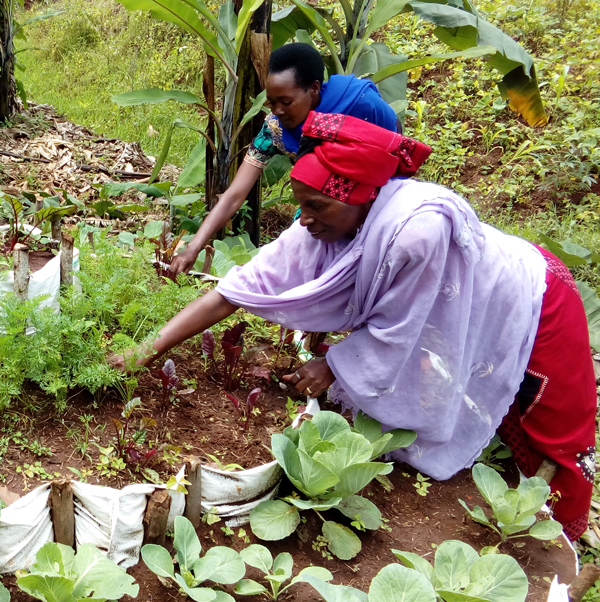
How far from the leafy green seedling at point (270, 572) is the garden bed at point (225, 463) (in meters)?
0.10

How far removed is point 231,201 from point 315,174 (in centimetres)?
117

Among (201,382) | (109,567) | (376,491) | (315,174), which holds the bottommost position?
(376,491)

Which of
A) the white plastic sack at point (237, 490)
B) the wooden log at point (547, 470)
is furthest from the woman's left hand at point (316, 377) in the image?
the wooden log at point (547, 470)

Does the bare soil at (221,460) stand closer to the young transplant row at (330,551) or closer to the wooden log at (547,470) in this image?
the young transplant row at (330,551)

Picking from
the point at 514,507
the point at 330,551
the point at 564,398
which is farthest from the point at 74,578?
the point at 564,398

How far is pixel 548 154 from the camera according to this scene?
5746 mm

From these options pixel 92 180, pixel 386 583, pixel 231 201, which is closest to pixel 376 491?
pixel 386 583

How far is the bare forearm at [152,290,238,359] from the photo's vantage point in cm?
230

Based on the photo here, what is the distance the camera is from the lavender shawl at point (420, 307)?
212 centimetres

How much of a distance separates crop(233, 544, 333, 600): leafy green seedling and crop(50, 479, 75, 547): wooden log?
51cm

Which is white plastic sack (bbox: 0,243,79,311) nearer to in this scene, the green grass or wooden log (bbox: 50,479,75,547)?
wooden log (bbox: 50,479,75,547)

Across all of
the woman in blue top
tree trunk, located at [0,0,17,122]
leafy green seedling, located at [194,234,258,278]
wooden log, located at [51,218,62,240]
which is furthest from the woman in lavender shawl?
tree trunk, located at [0,0,17,122]

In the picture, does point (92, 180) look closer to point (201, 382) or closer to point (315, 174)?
point (201, 382)

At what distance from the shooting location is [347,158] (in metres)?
1.99
